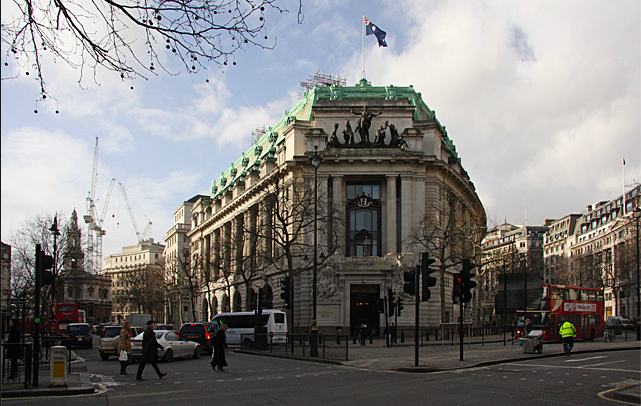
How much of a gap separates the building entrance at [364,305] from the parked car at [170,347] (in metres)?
29.2

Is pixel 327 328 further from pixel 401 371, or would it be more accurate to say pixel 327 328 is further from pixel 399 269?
pixel 401 371

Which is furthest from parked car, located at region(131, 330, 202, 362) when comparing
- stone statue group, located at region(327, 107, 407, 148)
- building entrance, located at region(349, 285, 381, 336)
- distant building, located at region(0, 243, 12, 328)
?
stone statue group, located at region(327, 107, 407, 148)

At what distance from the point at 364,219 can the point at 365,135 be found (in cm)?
753

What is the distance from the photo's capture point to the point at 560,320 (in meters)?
44.0

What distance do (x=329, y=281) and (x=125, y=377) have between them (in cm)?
3731

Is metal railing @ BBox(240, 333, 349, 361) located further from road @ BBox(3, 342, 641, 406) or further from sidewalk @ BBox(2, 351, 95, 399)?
sidewalk @ BBox(2, 351, 95, 399)

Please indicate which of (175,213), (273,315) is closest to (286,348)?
(273,315)

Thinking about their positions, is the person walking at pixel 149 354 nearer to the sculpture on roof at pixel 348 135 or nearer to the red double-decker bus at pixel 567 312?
the red double-decker bus at pixel 567 312

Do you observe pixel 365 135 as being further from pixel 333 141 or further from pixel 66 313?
pixel 66 313

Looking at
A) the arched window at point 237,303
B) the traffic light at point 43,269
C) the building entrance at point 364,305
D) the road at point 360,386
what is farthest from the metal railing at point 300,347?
the arched window at point 237,303

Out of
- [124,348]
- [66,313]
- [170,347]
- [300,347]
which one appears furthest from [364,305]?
[124,348]

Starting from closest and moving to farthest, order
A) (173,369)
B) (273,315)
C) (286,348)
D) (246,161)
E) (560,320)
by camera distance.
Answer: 1. (173,369)
2. (286,348)
3. (560,320)
4. (273,315)
5. (246,161)

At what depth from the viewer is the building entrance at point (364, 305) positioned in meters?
57.7

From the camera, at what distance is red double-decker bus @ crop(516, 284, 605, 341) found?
43.7 m
